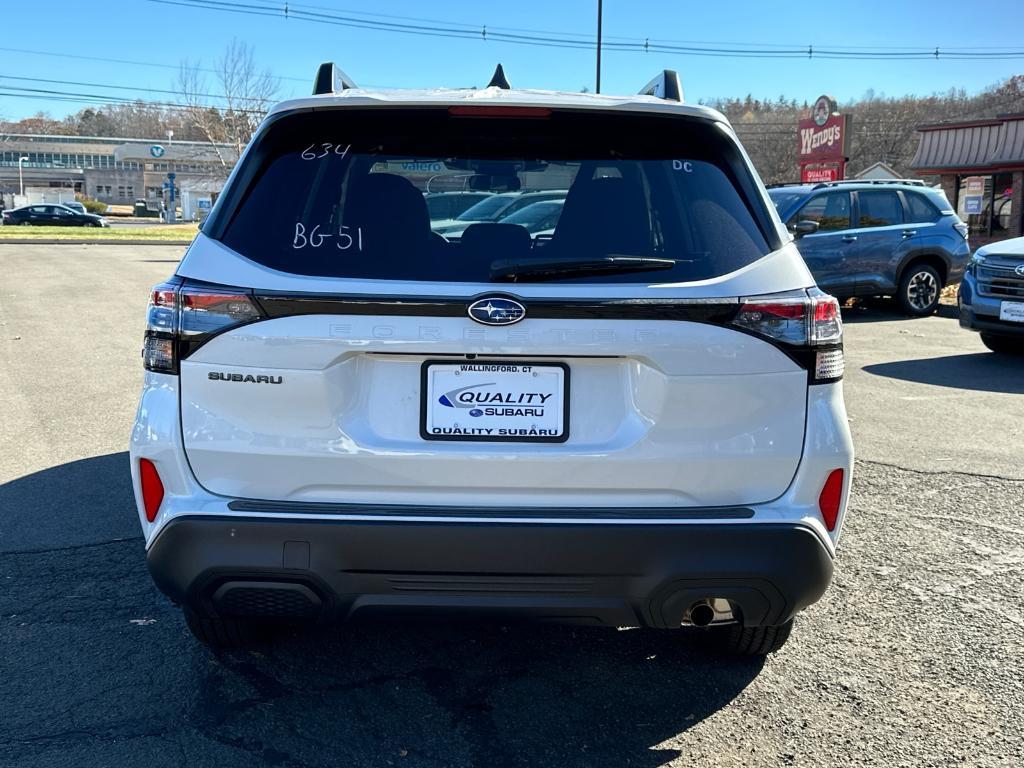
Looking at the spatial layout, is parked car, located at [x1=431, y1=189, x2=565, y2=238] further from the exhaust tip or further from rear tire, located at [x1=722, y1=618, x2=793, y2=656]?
rear tire, located at [x1=722, y1=618, x2=793, y2=656]

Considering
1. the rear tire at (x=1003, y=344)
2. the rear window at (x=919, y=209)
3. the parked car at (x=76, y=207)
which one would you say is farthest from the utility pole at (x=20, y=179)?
the rear tire at (x=1003, y=344)

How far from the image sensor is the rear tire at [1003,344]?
10345 millimetres

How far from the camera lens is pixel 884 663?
131 inches

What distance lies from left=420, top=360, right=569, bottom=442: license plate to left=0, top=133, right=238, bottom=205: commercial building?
113280 mm

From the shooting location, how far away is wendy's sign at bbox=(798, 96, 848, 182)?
25.9 m

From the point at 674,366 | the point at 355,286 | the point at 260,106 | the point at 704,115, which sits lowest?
the point at 674,366

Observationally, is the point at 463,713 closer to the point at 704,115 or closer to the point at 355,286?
the point at 355,286

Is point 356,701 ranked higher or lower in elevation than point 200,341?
lower

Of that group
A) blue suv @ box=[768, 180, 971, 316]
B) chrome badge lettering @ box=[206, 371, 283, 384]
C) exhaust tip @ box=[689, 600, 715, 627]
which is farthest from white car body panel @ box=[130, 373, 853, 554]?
blue suv @ box=[768, 180, 971, 316]

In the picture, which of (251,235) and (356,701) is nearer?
(251,235)

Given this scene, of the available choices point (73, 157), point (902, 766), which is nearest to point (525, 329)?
point (902, 766)

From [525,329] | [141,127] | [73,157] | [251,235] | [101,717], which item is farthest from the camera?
[141,127]

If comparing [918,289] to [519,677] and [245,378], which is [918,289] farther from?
[245,378]

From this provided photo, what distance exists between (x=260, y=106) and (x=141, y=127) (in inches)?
3582
